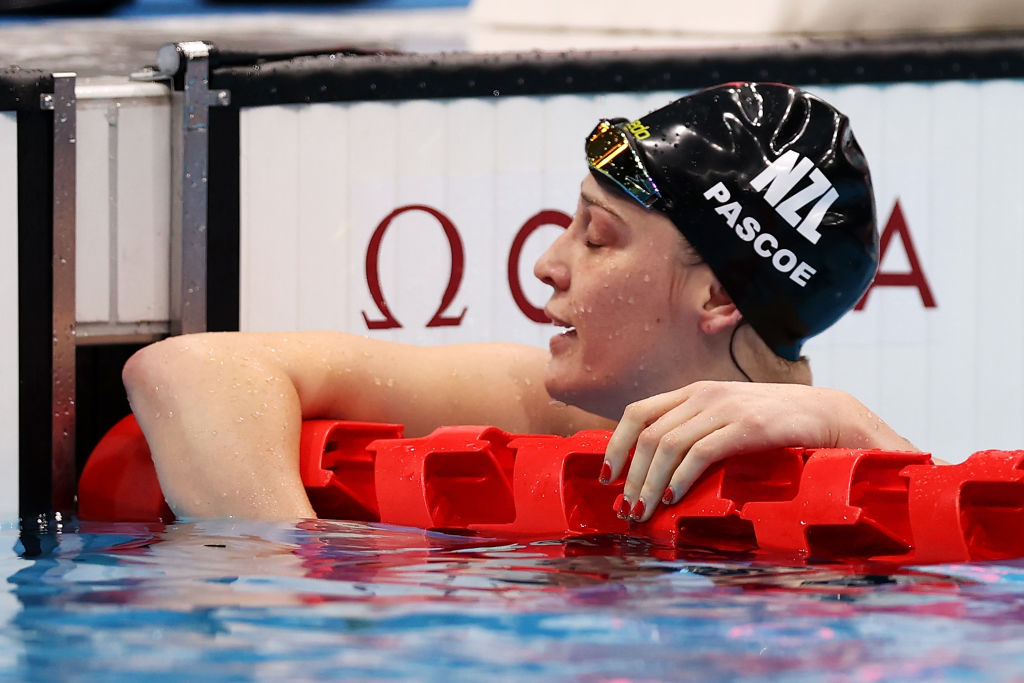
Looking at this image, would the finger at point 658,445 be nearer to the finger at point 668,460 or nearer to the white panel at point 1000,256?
the finger at point 668,460

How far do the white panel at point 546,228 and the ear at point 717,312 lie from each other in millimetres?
1271

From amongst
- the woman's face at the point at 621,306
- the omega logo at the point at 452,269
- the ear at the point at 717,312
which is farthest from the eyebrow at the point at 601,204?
the omega logo at the point at 452,269

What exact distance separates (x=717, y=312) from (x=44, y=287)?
5.63 feet

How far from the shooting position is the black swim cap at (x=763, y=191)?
205 centimetres

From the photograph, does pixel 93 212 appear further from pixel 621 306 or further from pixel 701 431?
pixel 701 431

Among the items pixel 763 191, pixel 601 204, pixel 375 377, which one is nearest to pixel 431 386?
pixel 375 377

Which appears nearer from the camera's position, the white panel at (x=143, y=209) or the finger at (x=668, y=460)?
the finger at (x=668, y=460)

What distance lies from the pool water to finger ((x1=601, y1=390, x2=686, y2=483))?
0.38 ft

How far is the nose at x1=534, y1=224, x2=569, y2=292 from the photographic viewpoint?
6.89 feet

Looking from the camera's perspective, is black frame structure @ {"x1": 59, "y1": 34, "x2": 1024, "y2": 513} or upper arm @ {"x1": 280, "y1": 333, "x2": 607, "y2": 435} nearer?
upper arm @ {"x1": 280, "y1": 333, "x2": 607, "y2": 435}

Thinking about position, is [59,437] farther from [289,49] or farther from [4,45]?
[4,45]

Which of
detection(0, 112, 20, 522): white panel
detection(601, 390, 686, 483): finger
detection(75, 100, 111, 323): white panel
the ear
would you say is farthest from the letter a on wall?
detection(0, 112, 20, 522): white panel

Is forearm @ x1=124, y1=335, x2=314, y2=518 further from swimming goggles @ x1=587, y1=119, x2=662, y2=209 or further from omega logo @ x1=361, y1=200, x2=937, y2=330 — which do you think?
omega logo @ x1=361, y1=200, x2=937, y2=330

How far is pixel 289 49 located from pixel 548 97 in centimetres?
93
